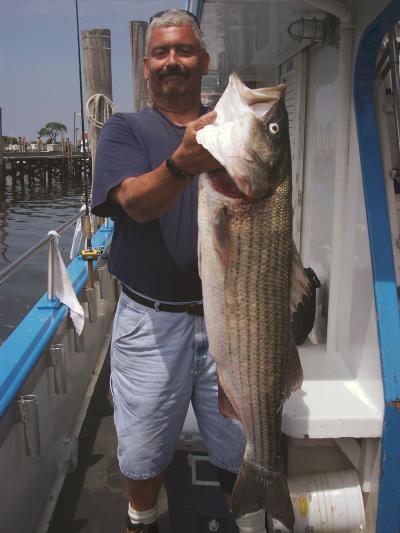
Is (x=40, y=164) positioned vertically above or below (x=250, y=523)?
above

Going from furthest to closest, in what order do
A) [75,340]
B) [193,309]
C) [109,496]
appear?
[75,340] → [109,496] → [193,309]

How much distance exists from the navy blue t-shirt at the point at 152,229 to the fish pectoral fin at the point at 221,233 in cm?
43

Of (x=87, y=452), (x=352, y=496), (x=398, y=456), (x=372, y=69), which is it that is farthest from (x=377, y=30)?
(x=87, y=452)

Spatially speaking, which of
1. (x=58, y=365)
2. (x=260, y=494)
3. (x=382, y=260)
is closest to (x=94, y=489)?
(x=58, y=365)

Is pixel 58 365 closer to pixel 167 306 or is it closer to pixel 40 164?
pixel 167 306

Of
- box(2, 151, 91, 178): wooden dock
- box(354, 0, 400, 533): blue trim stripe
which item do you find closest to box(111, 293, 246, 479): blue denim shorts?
box(354, 0, 400, 533): blue trim stripe

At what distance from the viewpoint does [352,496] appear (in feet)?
9.55

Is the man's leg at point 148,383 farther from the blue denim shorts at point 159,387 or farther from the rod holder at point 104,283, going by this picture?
the rod holder at point 104,283

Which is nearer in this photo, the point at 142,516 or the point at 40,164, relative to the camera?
the point at 142,516

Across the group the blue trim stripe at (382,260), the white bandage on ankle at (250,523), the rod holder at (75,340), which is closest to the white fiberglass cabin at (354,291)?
the blue trim stripe at (382,260)

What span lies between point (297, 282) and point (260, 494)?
0.94m

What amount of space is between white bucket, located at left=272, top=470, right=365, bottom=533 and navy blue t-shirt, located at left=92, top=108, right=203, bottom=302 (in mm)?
1342

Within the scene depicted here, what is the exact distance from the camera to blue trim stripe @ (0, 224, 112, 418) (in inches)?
113

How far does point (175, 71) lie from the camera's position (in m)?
2.38
